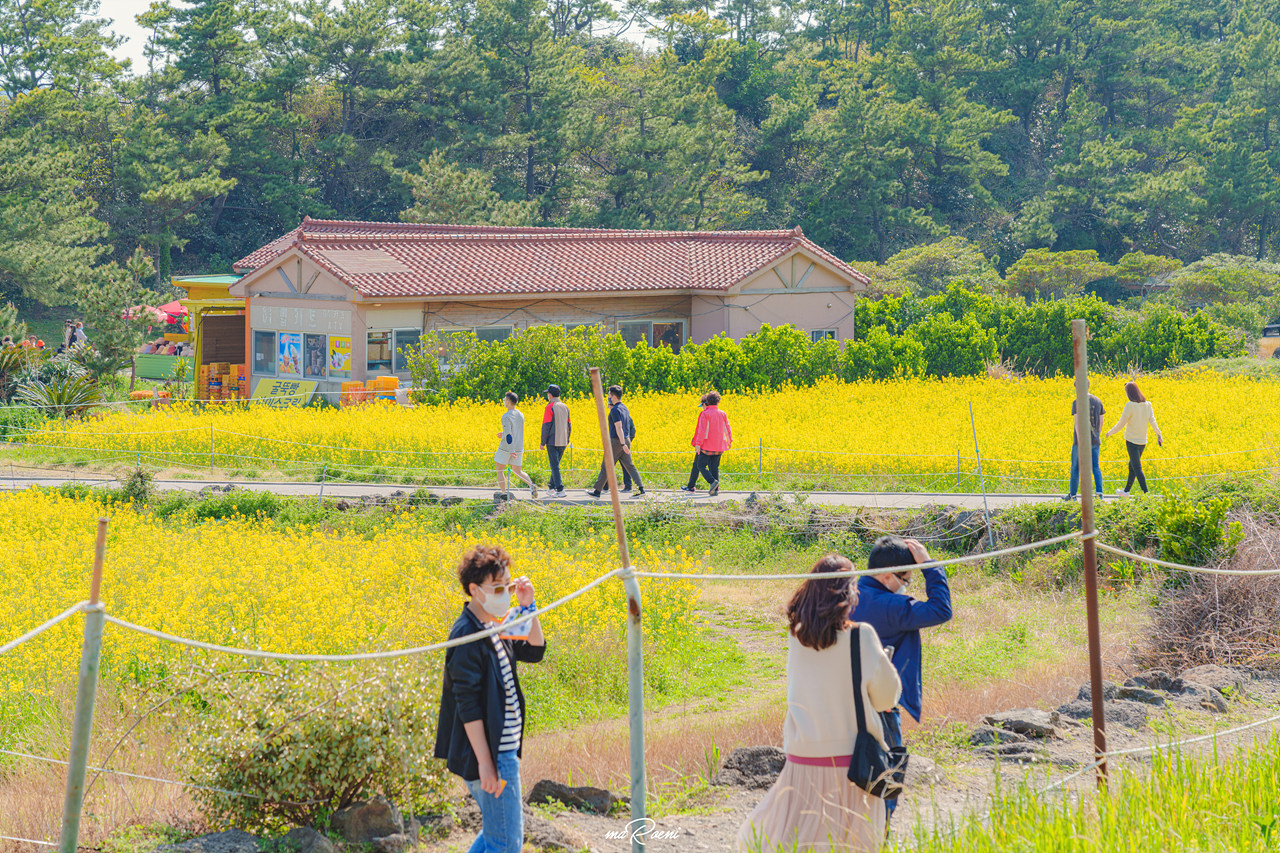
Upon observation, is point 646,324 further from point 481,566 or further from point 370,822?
point 481,566

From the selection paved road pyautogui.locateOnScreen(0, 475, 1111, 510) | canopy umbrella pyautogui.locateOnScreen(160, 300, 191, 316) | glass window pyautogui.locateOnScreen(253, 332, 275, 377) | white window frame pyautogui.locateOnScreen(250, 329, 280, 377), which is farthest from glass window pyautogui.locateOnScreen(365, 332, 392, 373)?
canopy umbrella pyautogui.locateOnScreen(160, 300, 191, 316)

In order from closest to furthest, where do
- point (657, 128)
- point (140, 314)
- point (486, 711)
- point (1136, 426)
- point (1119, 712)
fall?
point (486, 711) → point (1119, 712) → point (1136, 426) → point (140, 314) → point (657, 128)

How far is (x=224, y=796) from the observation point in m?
5.74

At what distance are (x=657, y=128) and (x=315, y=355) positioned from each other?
26.6 meters

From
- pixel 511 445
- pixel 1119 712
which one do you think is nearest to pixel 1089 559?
pixel 1119 712

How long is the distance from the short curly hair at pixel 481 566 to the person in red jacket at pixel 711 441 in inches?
444

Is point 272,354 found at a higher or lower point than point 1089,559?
higher

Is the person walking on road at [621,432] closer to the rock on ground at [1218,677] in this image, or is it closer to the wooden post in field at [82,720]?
the rock on ground at [1218,677]

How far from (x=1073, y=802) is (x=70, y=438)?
64.4ft

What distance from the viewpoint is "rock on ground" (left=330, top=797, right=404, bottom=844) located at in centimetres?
574

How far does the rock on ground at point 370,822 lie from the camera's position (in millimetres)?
5738

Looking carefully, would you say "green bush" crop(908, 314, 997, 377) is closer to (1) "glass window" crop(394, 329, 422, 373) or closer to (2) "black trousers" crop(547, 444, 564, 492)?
(1) "glass window" crop(394, 329, 422, 373)

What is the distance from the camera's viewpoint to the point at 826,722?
4891 mm

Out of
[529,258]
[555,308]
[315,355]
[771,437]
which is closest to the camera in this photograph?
[771,437]
